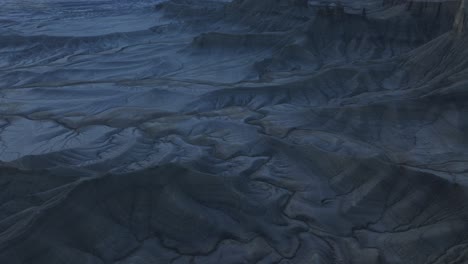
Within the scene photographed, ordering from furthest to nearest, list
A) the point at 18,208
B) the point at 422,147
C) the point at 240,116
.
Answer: the point at 240,116 < the point at 422,147 < the point at 18,208

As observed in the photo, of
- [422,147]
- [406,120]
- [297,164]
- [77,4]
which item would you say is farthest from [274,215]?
[77,4]

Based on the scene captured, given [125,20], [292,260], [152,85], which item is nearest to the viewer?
[292,260]

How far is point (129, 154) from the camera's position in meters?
12.2

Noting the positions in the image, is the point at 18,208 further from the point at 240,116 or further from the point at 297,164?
the point at 240,116

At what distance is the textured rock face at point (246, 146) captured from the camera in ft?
28.3

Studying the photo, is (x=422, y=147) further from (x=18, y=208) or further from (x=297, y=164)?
(x=18, y=208)

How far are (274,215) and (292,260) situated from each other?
1.30 m

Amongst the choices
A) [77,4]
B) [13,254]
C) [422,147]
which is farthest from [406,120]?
[77,4]

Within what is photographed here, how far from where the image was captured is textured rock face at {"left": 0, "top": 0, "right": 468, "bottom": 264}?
8.63 m

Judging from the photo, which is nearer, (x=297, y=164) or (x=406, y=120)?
(x=297, y=164)

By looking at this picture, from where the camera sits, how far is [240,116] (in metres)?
14.8

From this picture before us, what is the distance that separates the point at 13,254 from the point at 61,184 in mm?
2188

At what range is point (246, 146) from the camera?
A: 41.5ft

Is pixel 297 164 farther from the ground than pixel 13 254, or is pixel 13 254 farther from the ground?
pixel 13 254
